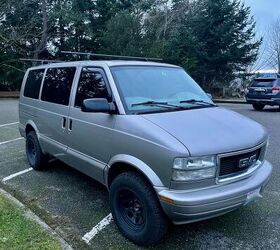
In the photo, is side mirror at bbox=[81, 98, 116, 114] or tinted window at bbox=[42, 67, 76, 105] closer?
side mirror at bbox=[81, 98, 116, 114]

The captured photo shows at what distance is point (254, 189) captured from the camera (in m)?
3.54

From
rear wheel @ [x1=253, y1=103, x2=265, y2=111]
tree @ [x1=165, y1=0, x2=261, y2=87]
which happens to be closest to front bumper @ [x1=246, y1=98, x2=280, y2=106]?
rear wheel @ [x1=253, y1=103, x2=265, y2=111]

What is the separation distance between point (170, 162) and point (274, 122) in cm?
1002

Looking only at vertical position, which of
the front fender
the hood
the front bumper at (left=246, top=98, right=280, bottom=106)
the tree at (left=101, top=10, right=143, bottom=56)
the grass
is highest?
the tree at (left=101, top=10, right=143, bottom=56)

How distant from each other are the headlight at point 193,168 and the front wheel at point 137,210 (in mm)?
376

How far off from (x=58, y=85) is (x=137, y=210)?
2499 millimetres

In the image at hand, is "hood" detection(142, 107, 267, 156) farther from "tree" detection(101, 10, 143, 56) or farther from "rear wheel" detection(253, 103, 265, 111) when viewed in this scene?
"tree" detection(101, 10, 143, 56)

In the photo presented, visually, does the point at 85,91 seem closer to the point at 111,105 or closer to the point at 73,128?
the point at 73,128

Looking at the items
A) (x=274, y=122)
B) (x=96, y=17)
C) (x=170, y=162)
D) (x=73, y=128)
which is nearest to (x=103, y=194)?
(x=73, y=128)

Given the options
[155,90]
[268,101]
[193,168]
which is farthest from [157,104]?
[268,101]

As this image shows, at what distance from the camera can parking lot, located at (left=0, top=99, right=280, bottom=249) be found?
3.66m

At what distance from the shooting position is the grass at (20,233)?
11.4 ft

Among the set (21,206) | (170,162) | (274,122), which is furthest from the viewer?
(274,122)

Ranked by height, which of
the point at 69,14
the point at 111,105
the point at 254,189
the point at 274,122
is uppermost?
the point at 69,14
